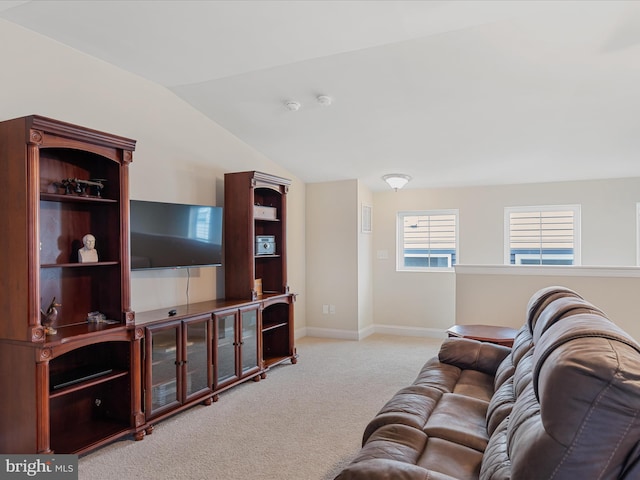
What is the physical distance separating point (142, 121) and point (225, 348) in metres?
2.01

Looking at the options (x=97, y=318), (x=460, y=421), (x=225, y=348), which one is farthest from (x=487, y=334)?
(x=97, y=318)

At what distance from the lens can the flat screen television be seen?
3.39 meters

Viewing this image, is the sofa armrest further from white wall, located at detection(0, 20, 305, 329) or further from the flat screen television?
white wall, located at detection(0, 20, 305, 329)

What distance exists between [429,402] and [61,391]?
2.08 metres

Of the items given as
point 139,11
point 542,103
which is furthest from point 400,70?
point 139,11

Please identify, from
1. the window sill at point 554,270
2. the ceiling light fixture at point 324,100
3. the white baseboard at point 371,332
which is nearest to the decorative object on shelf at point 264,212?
the ceiling light fixture at point 324,100

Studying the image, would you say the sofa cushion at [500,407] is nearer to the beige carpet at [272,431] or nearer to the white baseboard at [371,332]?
the beige carpet at [272,431]

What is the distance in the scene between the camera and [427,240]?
6156 millimetres

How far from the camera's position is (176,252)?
12.1 ft

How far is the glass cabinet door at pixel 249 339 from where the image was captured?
405 centimetres

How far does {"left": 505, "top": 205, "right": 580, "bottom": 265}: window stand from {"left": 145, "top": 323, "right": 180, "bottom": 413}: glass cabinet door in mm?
4220

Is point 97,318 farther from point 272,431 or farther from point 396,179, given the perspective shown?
point 396,179

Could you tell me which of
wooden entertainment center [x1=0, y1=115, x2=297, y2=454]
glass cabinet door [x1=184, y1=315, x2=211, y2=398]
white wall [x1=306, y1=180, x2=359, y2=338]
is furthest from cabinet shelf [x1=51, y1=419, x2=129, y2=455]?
white wall [x1=306, y1=180, x2=359, y2=338]

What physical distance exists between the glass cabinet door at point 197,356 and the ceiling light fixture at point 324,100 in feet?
6.66
